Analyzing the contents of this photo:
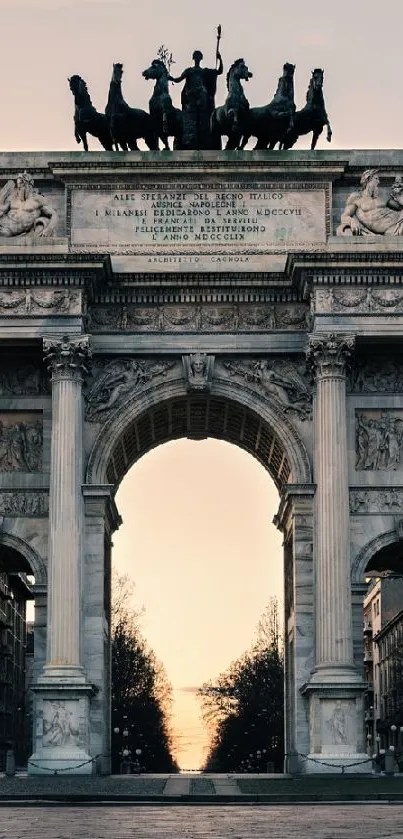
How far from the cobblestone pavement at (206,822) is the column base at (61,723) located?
11846 millimetres

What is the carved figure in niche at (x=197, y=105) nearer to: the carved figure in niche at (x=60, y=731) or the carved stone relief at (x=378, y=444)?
the carved stone relief at (x=378, y=444)

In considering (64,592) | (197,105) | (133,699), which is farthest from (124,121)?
(133,699)

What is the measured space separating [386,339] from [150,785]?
43.3 ft

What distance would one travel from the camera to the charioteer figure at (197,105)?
152 ft

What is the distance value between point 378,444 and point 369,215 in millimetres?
5652

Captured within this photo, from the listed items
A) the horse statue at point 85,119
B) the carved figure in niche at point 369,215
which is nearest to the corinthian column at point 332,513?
the carved figure in niche at point 369,215

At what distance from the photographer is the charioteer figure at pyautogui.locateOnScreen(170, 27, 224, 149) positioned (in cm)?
4622

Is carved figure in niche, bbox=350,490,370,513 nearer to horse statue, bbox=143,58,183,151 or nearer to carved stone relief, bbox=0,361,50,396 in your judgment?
carved stone relief, bbox=0,361,50,396

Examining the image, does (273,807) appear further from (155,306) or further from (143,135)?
(143,135)

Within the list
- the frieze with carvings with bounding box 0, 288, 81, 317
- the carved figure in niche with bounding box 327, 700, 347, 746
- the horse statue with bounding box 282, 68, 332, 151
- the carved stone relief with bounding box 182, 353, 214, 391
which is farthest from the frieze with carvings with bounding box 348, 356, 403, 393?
the carved figure in niche with bounding box 327, 700, 347, 746

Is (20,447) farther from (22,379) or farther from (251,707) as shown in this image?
(251,707)

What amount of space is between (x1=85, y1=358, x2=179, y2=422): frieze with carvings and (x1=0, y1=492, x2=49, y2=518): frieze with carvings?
2299 mm

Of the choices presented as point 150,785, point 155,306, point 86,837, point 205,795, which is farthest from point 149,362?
point 86,837

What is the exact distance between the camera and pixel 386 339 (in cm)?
4372
